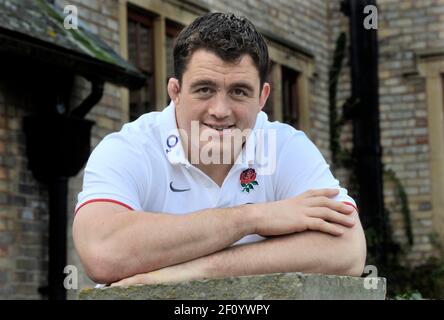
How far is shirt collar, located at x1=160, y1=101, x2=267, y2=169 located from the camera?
3100 millimetres

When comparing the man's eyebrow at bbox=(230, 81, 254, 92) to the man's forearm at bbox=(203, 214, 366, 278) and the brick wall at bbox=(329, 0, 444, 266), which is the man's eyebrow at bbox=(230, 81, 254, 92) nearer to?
the man's forearm at bbox=(203, 214, 366, 278)

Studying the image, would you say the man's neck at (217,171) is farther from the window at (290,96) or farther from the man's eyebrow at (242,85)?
the window at (290,96)

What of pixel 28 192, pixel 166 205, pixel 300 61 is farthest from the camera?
pixel 300 61

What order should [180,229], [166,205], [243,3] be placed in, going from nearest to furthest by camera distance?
[180,229] < [166,205] < [243,3]

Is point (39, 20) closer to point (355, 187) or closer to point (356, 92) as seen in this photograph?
point (356, 92)

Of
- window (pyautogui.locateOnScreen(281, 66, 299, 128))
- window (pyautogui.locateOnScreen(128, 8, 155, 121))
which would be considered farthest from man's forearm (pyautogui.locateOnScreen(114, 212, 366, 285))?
window (pyautogui.locateOnScreen(281, 66, 299, 128))

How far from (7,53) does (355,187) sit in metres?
8.22

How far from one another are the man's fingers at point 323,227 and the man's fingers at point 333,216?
0.02 m

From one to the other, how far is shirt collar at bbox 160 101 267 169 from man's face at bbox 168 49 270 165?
0.11ft

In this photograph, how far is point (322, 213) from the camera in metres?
2.92

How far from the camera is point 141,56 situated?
12.2m

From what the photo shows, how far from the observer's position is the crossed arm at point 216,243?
281 cm

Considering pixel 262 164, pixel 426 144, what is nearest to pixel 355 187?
pixel 426 144

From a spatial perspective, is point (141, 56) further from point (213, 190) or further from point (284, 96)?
point (213, 190)
